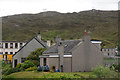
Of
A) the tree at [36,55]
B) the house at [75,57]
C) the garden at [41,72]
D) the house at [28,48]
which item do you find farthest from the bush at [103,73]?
the house at [28,48]

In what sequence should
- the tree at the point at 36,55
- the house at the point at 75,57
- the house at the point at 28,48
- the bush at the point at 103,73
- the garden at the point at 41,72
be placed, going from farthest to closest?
the house at the point at 28,48, the tree at the point at 36,55, the house at the point at 75,57, the bush at the point at 103,73, the garden at the point at 41,72

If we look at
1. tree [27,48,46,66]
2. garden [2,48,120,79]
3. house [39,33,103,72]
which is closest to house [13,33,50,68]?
tree [27,48,46,66]

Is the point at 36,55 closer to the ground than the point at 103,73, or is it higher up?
higher up

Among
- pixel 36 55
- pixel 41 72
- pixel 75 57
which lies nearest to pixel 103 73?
pixel 41 72

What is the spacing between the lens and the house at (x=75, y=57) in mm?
37688

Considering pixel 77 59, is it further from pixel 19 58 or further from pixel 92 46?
pixel 19 58

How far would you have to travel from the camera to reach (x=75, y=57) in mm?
38062

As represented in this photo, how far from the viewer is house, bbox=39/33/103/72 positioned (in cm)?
3769

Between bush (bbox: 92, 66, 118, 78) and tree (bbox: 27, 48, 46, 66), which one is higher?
tree (bbox: 27, 48, 46, 66)

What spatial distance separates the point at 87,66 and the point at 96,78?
45.3 feet

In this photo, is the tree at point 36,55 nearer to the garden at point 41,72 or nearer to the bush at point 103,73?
the garden at point 41,72

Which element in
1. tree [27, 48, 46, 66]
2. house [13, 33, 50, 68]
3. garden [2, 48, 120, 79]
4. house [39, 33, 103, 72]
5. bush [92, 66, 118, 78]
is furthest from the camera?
house [13, 33, 50, 68]

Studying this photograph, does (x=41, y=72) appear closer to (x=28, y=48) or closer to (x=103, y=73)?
(x=103, y=73)

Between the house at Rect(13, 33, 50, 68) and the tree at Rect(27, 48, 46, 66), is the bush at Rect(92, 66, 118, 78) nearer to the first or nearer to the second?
the tree at Rect(27, 48, 46, 66)
